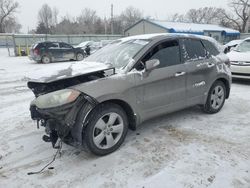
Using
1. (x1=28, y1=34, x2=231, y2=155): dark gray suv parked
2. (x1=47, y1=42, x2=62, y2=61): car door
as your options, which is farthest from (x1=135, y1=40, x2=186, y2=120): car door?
(x1=47, y1=42, x2=62, y2=61): car door

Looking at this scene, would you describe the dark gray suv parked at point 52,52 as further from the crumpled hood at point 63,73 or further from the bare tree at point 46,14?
the bare tree at point 46,14

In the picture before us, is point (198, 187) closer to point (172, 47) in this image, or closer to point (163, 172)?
point (163, 172)

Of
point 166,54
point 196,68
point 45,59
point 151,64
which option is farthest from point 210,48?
point 45,59

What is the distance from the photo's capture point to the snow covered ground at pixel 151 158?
289cm

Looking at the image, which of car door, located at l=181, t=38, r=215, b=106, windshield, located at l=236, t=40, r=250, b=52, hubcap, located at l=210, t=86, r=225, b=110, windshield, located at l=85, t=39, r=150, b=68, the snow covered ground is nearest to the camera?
the snow covered ground

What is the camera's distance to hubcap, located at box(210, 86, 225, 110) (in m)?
5.02

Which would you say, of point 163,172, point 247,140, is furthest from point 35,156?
point 247,140

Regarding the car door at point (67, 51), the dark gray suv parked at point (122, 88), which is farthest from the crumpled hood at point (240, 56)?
the car door at point (67, 51)

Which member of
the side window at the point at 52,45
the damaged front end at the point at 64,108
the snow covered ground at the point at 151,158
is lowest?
the snow covered ground at the point at 151,158

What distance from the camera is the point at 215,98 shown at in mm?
5066

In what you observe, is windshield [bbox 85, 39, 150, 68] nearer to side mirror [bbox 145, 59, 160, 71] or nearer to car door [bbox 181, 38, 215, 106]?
side mirror [bbox 145, 59, 160, 71]

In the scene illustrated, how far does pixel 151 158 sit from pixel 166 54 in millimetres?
1757

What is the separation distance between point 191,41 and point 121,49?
A: 54.2 inches

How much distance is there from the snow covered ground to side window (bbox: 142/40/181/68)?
3.88 feet
